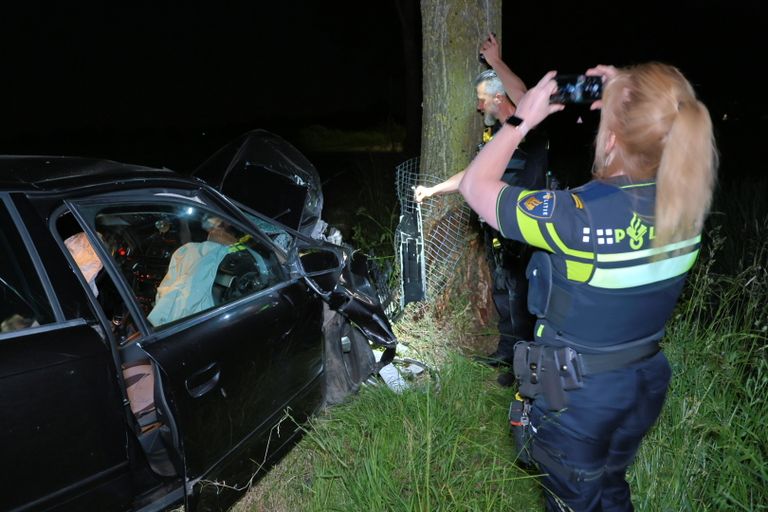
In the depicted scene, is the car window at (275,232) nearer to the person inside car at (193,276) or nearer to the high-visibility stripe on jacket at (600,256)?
the person inside car at (193,276)

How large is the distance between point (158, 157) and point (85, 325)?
11.5 metres

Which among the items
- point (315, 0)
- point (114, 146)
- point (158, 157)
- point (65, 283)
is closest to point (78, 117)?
point (114, 146)

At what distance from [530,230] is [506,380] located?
186cm

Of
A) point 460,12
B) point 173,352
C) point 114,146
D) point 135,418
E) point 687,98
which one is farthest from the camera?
point 114,146

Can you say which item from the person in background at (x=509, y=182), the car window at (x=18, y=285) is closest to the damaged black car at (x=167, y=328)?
the car window at (x=18, y=285)

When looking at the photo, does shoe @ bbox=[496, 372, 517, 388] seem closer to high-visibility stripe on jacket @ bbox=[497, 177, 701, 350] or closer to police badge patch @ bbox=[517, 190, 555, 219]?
high-visibility stripe on jacket @ bbox=[497, 177, 701, 350]

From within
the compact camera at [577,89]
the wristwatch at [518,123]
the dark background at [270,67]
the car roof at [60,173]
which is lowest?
the dark background at [270,67]

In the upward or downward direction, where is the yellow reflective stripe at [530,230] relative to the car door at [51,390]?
upward

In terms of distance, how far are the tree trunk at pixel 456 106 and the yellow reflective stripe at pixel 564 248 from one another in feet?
7.41

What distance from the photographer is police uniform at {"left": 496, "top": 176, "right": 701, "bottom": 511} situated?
5.78 ft

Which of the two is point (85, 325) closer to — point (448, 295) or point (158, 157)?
point (448, 295)

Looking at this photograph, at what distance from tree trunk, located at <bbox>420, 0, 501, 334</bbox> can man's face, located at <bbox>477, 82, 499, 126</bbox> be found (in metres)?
0.32

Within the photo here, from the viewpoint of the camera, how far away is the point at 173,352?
215 cm

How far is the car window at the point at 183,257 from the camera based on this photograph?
2658 millimetres
